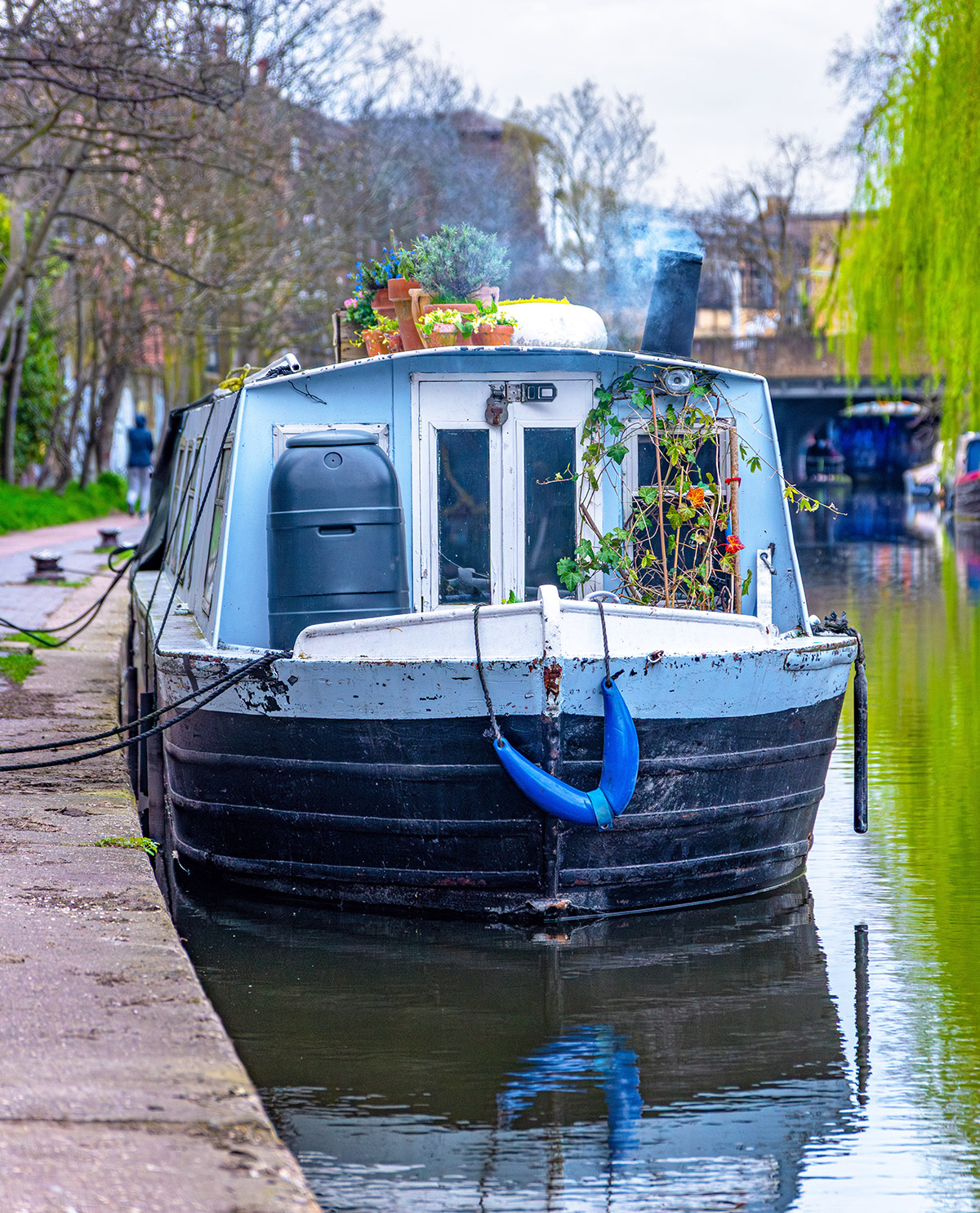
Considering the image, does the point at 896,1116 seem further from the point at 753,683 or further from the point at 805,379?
the point at 805,379

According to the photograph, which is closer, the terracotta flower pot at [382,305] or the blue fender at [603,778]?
the blue fender at [603,778]

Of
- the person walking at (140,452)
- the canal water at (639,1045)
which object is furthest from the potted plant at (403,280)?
the person walking at (140,452)

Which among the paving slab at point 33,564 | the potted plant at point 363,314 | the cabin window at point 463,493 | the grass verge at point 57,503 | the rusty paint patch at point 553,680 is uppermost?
the potted plant at point 363,314

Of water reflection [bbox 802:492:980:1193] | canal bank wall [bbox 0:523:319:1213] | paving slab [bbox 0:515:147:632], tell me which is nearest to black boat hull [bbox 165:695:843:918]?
canal bank wall [bbox 0:523:319:1213]

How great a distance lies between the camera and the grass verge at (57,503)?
26828mm

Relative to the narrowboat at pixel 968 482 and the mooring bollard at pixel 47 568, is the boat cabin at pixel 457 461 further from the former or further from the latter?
the narrowboat at pixel 968 482

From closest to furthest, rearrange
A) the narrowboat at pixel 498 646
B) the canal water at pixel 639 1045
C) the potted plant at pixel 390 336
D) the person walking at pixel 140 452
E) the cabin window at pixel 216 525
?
1. the canal water at pixel 639 1045
2. the narrowboat at pixel 498 646
3. the cabin window at pixel 216 525
4. the potted plant at pixel 390 336
5. the person walking at pixel 140 452

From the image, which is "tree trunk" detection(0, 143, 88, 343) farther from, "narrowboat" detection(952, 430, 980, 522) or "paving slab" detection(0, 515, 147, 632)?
"narrowboat" detection(952, 430, 980, 522)

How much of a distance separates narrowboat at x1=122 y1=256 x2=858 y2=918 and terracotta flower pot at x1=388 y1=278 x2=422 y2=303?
2.45 feet

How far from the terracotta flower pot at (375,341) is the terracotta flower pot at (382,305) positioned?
136mm

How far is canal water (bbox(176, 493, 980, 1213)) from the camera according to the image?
4.44 m

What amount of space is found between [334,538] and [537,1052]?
2628 millimetres

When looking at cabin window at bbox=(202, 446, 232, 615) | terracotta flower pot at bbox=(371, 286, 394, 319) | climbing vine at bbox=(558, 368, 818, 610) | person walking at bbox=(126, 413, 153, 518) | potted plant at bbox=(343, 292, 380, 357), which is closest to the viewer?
climbing vine at bbox=(558, 368, 818, 610)

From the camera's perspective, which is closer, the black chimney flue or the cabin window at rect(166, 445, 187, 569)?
the black chimney flue
